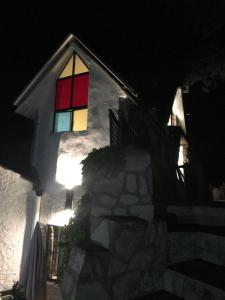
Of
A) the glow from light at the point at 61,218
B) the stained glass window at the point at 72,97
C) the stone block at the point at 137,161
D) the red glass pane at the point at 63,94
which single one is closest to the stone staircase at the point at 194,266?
the stone block at the point at 137,161

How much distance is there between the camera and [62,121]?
9203mm

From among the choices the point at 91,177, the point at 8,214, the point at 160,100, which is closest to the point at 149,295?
the point at 91,177

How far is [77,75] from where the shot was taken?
9.29m

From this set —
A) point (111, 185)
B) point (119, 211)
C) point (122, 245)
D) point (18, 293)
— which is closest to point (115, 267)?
point (122, 245)

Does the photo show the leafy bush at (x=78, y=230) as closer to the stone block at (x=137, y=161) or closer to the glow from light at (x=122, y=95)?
the stone block at (x=137, y=161)

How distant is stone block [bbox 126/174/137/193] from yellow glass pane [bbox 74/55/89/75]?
5.35 meters

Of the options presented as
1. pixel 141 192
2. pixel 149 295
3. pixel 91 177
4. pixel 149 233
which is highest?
pixel 91 177

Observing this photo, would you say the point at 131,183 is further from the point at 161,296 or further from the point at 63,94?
the point at 63,94

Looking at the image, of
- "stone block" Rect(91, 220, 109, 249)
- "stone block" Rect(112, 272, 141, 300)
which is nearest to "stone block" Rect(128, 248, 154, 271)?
"stone block" Rect(112, 272, 141, 300)

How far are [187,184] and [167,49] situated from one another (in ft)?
22.8

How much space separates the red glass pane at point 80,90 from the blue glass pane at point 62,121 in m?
0.48

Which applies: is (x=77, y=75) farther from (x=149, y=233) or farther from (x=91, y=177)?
(x=149, y=233)

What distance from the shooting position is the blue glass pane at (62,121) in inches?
357

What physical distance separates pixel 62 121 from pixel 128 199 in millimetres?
5011
